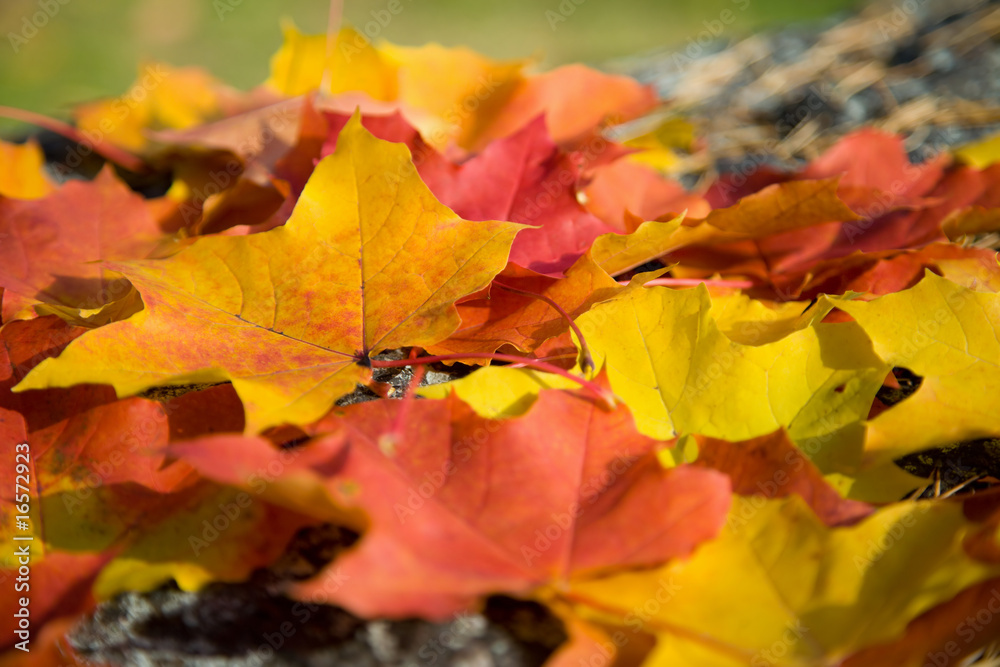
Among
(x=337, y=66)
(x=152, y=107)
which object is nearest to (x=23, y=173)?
(x=152, y=107)

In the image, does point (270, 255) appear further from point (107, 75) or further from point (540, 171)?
point (107, 75)

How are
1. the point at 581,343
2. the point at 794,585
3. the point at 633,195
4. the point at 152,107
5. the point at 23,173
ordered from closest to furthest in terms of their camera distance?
the point at 794,585
the point at 581,343
the point at 633,195
the point at 23,173
the point at 152,107

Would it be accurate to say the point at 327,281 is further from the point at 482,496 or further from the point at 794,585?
the point at 794,585

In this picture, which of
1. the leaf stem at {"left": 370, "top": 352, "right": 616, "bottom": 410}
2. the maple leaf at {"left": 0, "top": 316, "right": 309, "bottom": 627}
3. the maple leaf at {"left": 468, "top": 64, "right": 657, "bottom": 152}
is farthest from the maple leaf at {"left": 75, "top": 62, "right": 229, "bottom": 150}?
the leaf stem at {"left": 370, "top": 352, "right": 616, "bottom": 410}

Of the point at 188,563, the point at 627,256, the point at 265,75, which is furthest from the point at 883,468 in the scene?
the point at 265,75

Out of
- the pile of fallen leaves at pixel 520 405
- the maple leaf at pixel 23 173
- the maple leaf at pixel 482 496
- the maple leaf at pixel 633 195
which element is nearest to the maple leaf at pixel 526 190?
the pile of fallen leaves at pixel 520 405
